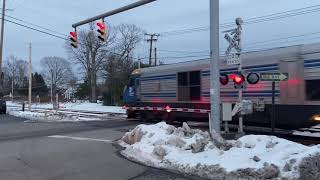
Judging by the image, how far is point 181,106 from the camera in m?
26.1

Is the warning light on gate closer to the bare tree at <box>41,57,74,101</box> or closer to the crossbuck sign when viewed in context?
the crossbuck sign

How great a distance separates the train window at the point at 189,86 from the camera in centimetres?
2481

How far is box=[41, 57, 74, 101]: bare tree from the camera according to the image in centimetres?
13988

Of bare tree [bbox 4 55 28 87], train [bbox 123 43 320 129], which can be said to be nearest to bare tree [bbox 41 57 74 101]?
bare tree [bbox 4 55 28 87]

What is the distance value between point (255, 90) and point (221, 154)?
32.0ft

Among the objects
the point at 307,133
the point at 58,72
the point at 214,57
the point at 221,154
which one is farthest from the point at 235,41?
the point at 58,72

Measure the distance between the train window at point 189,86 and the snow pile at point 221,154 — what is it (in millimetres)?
9732

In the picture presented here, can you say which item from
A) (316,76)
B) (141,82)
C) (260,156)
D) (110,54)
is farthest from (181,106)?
(110,54)

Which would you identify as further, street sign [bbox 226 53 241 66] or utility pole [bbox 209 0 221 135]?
street sign [bbox 226 53 241 66]

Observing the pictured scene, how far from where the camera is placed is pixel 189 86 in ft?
83.8

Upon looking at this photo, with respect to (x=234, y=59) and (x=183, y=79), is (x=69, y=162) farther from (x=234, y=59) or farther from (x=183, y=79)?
(x=183, y=79)

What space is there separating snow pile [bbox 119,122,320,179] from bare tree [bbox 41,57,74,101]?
12711 centimetres

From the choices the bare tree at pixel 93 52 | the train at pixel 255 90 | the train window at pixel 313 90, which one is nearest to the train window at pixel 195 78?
the train at pixel 255 90

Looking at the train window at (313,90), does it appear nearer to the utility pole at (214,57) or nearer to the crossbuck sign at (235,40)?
the crossbuck sign at (235,40)
